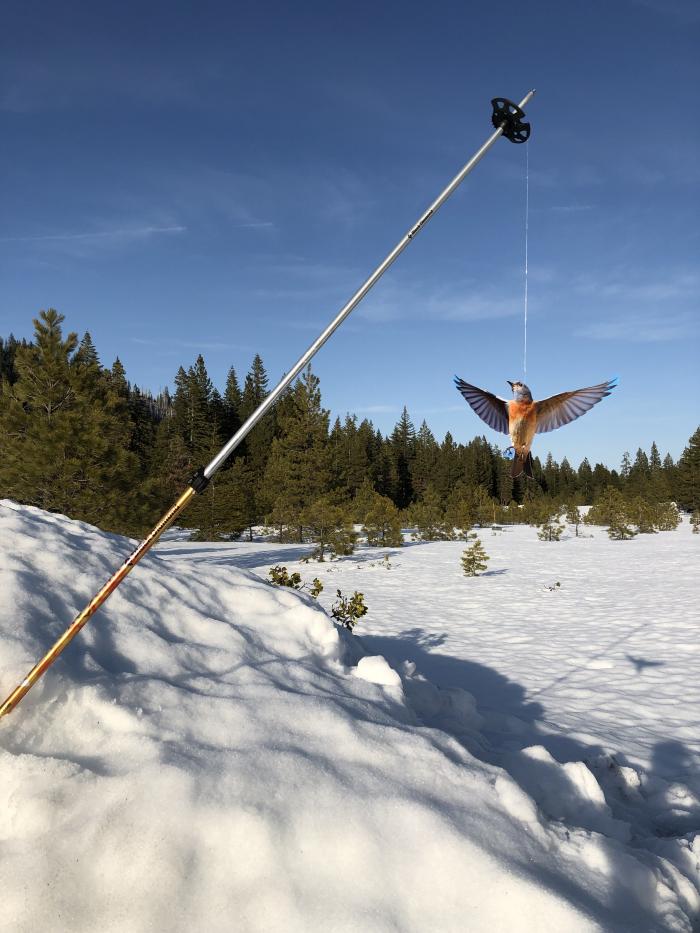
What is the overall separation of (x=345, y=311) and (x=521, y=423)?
1.20 meters

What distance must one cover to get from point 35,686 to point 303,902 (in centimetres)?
129

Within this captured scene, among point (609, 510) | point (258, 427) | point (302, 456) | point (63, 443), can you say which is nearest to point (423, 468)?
point (258, 427)

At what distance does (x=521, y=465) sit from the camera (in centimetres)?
275

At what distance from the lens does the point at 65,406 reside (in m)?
11.8

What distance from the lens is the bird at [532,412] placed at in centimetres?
278

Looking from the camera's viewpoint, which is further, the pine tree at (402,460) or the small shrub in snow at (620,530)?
the pine tree at (402,460)

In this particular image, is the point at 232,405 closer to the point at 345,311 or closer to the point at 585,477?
the point at 585,477

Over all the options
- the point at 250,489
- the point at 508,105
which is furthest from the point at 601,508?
the point at 508,105

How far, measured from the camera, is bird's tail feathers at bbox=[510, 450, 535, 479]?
2721 millimetres

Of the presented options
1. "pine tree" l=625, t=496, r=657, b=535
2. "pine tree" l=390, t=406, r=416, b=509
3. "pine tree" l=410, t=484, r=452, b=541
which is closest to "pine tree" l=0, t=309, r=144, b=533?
"pine tree" l=410, t=484, r=452, b=541

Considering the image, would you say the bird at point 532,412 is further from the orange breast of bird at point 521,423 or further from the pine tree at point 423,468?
the pine tree at point 423,468

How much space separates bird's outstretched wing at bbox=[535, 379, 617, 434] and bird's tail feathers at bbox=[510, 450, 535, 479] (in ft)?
0.73

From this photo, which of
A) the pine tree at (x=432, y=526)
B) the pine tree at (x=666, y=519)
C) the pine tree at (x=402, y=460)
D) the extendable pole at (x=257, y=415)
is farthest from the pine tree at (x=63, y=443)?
the pine tree at (x=402, y=460)

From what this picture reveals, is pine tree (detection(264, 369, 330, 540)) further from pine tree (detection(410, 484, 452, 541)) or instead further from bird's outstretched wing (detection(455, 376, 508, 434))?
bird's outstretched wing (detection(455, 376, 508, 434))
